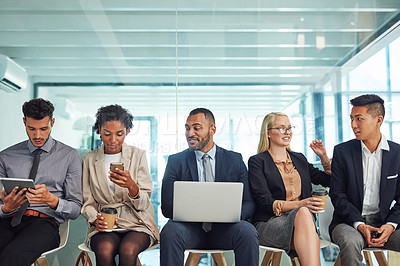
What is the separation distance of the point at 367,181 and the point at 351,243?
55 centimetres

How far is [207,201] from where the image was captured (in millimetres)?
2744

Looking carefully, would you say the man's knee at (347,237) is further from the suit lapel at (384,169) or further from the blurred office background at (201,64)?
the blurred office background at (201,64)

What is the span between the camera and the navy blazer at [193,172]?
10.5ft

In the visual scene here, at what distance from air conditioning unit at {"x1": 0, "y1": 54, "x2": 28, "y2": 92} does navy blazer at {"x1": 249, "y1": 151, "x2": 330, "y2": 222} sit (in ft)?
7.25

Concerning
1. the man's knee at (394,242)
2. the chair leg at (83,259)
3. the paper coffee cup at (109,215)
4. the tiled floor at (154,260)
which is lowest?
the tiled floor at (154,260)

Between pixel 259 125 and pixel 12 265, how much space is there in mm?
2339

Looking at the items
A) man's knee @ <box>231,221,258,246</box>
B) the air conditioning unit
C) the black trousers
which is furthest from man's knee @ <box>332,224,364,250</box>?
the air conditioning unit

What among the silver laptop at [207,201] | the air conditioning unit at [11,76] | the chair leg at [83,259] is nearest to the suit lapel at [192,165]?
the silver laptop at [207,201]

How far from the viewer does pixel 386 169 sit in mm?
3131

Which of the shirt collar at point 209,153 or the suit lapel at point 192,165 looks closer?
the suit lapel at point 192,165

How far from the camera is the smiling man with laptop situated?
2.72m

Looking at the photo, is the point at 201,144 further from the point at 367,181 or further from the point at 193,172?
the point at 367,181

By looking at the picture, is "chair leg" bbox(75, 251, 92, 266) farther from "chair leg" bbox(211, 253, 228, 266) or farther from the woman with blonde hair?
the woman with blonde hair

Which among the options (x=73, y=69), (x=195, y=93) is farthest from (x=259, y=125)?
(x=73, y=69)
